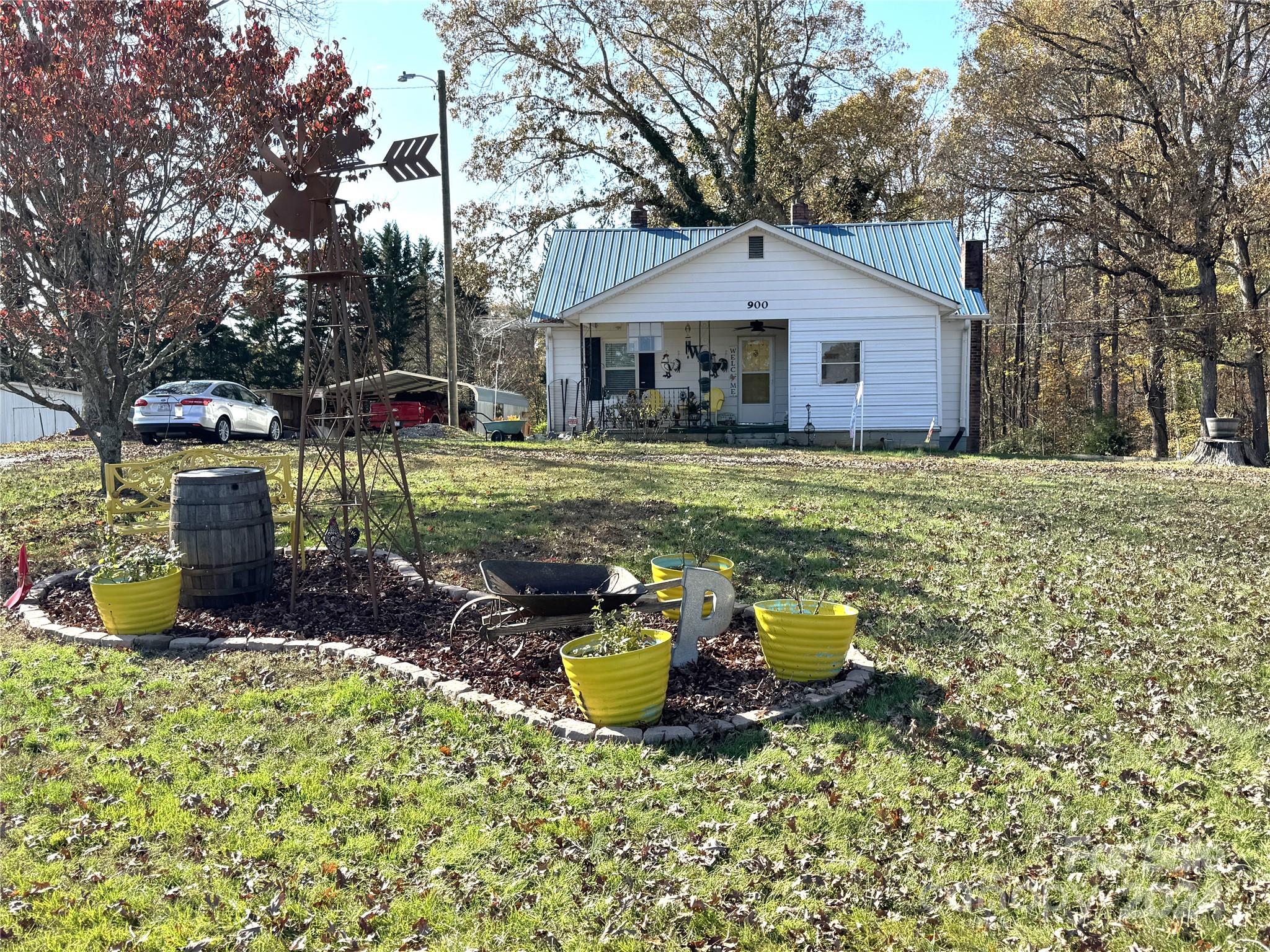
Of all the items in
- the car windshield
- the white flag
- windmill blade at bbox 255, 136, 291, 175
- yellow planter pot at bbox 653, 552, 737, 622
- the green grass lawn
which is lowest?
the green grass lawn

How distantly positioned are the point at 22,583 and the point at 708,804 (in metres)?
6.02

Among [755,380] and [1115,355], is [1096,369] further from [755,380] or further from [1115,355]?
[755,380]

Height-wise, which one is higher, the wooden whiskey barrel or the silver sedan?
the silver sedan

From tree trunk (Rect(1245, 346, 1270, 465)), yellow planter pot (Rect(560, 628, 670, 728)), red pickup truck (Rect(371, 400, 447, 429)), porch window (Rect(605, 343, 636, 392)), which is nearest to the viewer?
yellow planter pot (Rect(560, 628, 670, 728))


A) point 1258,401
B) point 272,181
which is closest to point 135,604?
point 272,181

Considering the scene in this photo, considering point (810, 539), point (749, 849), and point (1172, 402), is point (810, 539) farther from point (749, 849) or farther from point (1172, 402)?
point (1172, 402)

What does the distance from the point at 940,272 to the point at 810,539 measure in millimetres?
15073

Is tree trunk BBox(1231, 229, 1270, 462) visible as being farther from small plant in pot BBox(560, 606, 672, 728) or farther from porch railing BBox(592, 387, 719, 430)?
small plant in pot BBox(560, 606, 672, 728)

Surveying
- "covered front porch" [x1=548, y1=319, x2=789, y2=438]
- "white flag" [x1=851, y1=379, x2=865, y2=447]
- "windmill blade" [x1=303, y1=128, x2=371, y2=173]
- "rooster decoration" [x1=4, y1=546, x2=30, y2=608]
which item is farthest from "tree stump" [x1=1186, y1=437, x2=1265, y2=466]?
"rooster decoration" [x1=4, y1=546, x2=30, y2=608]

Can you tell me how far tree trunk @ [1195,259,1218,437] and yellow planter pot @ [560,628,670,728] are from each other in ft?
62.2

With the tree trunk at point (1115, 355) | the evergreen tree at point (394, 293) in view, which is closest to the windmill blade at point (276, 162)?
the tree trunk at point (1115, 355)

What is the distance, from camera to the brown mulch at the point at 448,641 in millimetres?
4887

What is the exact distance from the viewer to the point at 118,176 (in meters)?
8.58

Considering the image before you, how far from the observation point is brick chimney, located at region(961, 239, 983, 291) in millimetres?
21234
